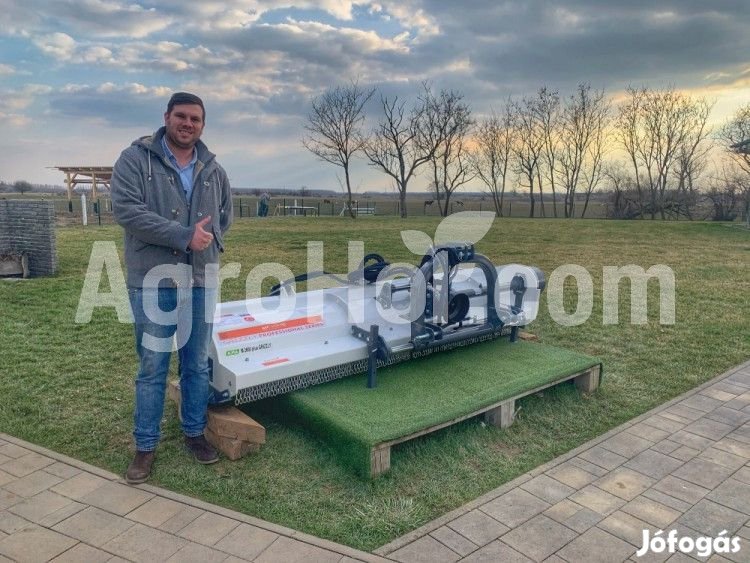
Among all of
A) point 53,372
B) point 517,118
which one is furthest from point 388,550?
point 517,118

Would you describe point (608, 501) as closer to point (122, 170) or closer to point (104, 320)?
point (122, 170)

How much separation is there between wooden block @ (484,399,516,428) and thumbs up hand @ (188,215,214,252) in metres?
1.94

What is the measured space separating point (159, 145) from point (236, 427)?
150 centimetres

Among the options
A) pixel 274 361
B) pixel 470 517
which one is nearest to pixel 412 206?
pixel 274 361

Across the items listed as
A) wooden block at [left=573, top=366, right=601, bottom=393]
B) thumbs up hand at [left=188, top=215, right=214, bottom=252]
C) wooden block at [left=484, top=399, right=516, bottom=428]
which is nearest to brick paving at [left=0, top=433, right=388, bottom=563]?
thumbs up hand at [left=188, top=215, right=214, bottom=252]

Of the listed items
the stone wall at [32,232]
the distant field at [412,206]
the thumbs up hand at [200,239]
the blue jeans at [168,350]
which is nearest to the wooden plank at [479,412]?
the blue jeans at [168,350]

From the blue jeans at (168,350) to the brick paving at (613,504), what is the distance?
4.28 ft

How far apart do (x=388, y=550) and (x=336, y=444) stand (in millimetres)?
755

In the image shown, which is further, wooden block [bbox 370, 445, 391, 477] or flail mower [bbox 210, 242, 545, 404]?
flail mower [bbox 210, 242, 545, 404]

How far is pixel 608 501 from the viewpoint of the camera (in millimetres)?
2602

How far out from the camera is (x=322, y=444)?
3.05 metres

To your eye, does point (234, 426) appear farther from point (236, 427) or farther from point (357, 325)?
point (357, 325)

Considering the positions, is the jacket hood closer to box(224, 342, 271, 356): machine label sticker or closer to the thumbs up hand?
the thumbs up hand

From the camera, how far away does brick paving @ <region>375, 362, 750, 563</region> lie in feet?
7.32
